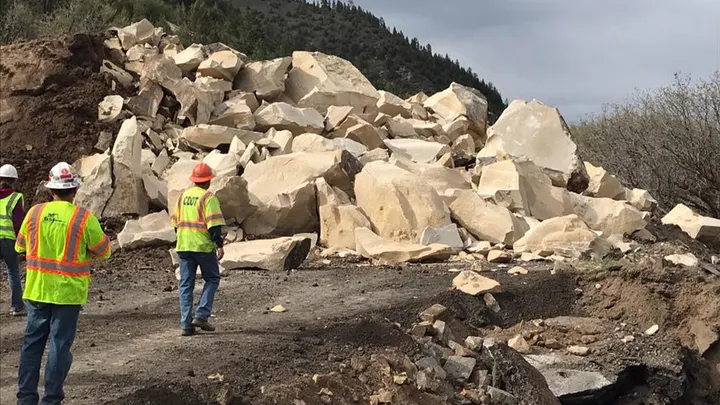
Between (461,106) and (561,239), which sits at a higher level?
(461,106)

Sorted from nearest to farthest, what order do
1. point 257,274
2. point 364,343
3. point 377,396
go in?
point 377,396
point 364,343
point 257,274

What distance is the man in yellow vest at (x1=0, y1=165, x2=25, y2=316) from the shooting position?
6.47 meters

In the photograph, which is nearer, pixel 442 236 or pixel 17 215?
pixel 17 215

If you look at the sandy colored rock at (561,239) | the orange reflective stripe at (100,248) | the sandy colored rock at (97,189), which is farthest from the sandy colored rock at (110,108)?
the orange reflective stripe at (100,248)

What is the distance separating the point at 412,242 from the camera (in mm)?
10938

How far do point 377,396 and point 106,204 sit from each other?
7.13 meters

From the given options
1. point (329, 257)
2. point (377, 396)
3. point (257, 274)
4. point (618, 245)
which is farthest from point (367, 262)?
point (377, 396)

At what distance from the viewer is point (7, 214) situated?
6.46 metres

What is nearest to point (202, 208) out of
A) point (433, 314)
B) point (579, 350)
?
point (433, 314)

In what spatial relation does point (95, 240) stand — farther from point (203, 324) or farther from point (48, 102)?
point (48, 102)

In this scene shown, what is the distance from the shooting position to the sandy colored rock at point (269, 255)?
31.3 feet

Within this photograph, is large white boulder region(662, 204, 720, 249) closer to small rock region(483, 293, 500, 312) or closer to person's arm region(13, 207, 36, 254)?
Answer: small rock region(483, 293, 500, 312)

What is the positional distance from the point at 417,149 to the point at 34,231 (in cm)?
1035

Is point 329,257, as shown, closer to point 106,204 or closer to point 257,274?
point 257,274
